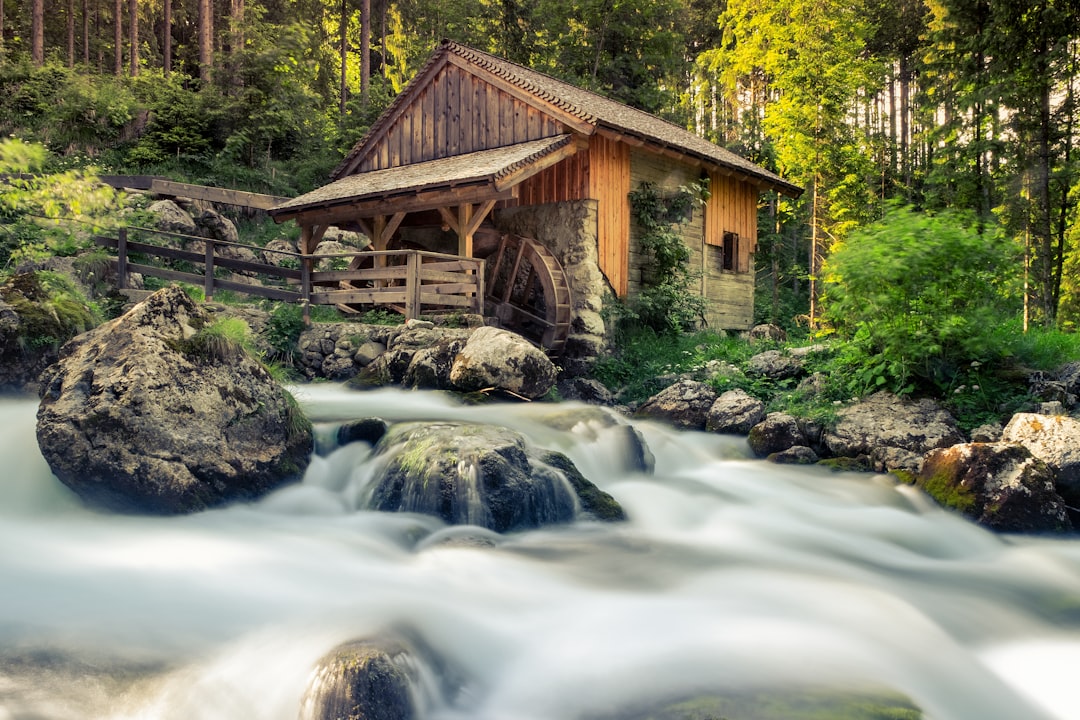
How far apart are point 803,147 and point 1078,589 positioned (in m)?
17.7

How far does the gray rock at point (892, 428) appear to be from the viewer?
27.4ft

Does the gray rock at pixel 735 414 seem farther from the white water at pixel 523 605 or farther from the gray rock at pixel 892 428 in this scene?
the white water at pixel 523 605

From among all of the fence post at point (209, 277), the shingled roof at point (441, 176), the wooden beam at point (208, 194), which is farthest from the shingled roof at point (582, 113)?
the fence post at point (209, 277)

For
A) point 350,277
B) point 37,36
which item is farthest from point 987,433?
point 37,36

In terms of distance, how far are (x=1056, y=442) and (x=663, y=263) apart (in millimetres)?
8172

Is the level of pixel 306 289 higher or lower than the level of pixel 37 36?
lower

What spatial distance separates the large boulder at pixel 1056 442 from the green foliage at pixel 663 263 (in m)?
6.99

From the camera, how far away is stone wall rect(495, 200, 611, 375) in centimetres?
1309

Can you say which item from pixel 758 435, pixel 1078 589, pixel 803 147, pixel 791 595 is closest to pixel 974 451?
pixel 1078 589

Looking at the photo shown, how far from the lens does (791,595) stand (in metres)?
4.76

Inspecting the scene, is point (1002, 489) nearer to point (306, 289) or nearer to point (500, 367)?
point (500, 367)

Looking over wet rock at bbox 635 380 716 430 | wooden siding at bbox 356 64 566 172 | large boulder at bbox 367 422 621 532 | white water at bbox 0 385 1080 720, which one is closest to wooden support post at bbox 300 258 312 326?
wooden siding at bbox 356 64 566 172

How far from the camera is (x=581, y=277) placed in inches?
523

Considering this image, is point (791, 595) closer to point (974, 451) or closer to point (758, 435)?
point (974, 451)
